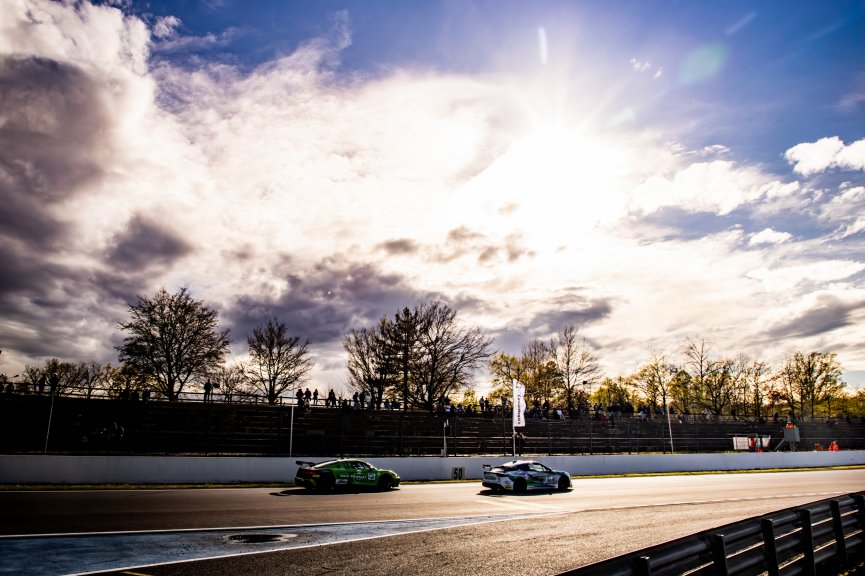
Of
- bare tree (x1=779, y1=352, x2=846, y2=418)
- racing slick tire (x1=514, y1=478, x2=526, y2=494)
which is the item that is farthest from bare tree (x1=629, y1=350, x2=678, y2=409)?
racing slick tire (x1=514, y1=478, x2=526, y2=494)

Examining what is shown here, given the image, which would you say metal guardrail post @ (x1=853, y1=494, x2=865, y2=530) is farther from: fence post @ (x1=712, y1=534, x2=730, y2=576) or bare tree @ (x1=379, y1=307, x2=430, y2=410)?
bare tree @ (x1=379, y1=307, x2=430, y2=410)

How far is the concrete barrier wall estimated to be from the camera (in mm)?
19359

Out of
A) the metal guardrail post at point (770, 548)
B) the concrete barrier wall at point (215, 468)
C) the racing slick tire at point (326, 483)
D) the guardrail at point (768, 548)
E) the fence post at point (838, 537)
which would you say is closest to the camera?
the guardrail at point (768, 548)

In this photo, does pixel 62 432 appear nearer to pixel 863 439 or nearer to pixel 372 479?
pixel 372 479

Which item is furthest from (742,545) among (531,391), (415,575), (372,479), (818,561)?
(531,391)

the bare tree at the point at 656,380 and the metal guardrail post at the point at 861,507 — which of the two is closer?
the metal guardrail post at the point at 861,507

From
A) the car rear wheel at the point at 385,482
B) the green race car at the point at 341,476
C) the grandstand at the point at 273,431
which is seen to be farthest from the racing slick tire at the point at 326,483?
the grandstand at the point at 273,431

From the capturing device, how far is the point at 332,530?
10273 mm

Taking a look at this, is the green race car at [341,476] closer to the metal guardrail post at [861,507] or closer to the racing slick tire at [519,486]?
the racing slick tire at [519,486]

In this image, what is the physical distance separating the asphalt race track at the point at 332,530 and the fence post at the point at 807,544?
2496 mm

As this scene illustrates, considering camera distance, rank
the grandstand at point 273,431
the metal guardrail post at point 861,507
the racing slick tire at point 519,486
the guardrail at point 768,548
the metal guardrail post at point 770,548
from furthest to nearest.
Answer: the grandstand at point 273,431
the racing slick tire at point 519,486
the metal guardrail post at point 861,507
the metal guardrail post at point 770,548
the guardrail at point 768,548

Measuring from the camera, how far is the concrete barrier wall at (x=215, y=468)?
63.5 feet

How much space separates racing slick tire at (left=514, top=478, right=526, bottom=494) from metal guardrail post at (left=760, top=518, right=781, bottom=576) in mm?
14012

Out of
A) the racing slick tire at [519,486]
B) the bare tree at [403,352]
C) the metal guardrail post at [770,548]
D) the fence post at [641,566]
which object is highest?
the bare tree at [403,352]
